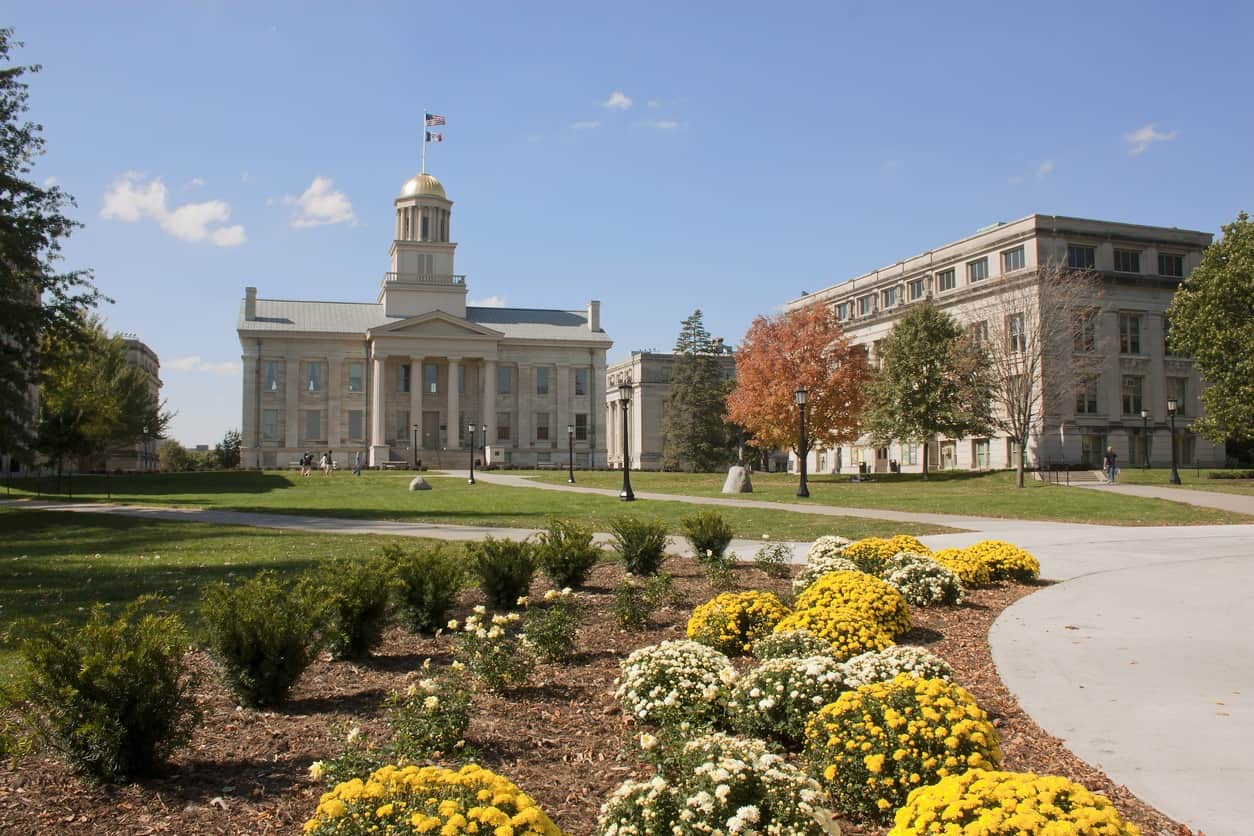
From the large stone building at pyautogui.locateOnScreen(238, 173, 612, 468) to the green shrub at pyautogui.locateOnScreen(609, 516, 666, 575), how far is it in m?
60.2

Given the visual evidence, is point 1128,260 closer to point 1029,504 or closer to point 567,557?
point 1029,504

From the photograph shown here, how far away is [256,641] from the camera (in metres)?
6.12

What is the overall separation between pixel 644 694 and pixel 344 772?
2.28m

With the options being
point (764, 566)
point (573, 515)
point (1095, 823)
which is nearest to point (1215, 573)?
point (764, 566)

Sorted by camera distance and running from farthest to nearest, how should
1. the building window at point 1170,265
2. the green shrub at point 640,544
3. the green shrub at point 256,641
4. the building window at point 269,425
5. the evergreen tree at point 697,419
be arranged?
1. the evergreen tree at point 697,419
2. the building window at point 269,425
3. the building window at point 1170,265
4. the green shrub at point 640,544
5. the green shrub at point 256,641

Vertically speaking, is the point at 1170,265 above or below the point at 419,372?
above

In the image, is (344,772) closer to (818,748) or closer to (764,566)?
(818,748)

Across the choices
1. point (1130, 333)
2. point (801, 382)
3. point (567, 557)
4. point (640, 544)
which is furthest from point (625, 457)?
point (1130, 333)

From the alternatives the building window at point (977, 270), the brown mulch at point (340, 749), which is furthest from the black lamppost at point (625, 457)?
the building window at point (977, 270)

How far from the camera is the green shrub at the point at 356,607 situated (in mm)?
7500

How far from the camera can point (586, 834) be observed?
4.23m

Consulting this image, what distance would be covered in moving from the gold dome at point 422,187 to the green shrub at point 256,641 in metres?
81.7

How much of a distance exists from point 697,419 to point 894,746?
256 ft

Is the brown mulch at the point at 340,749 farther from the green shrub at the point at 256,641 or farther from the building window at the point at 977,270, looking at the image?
the building window at the point at 977,270
